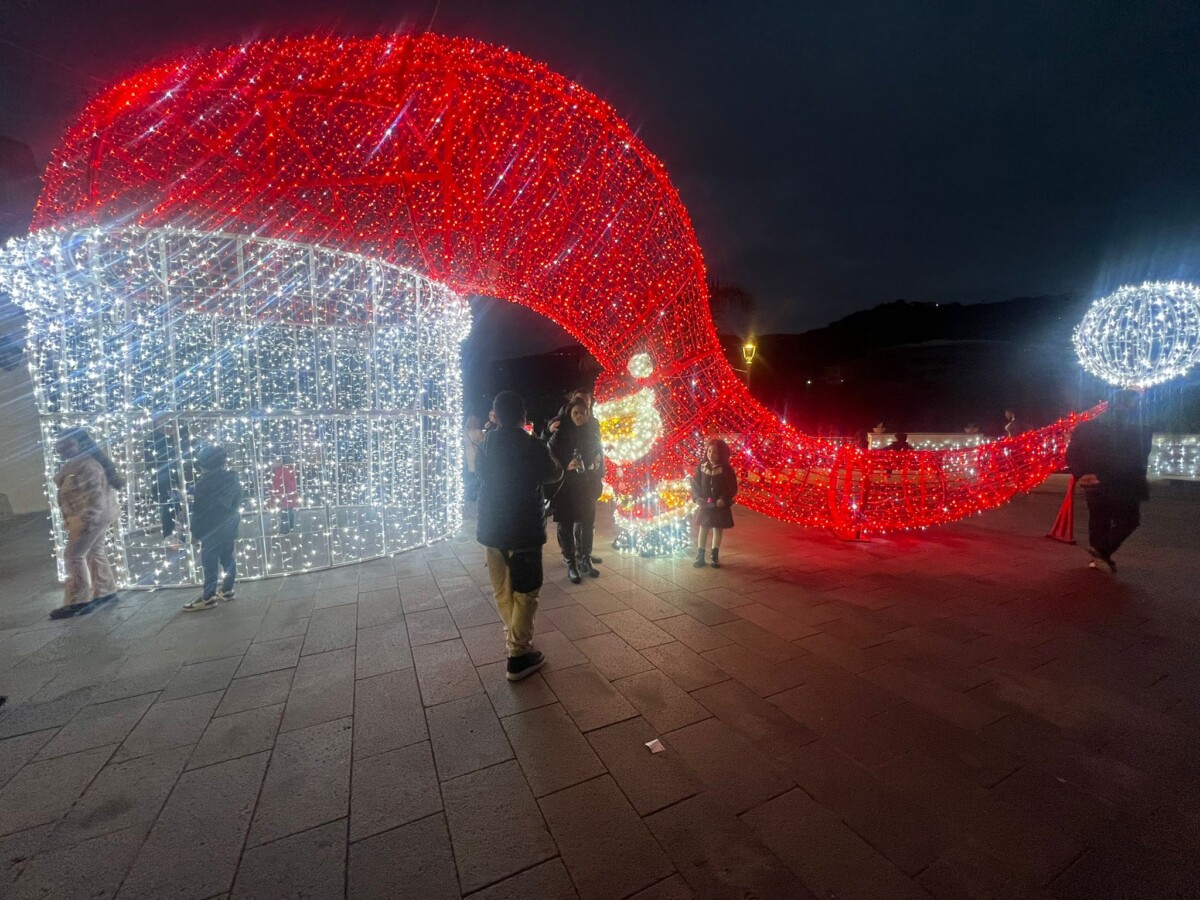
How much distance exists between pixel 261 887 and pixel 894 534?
295 inches

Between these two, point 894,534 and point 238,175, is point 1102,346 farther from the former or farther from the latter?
point 238,175

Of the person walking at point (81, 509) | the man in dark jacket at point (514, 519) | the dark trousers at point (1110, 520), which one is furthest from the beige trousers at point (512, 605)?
the dark trousers at point (1110, 520)

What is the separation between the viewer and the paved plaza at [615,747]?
5.83 ft

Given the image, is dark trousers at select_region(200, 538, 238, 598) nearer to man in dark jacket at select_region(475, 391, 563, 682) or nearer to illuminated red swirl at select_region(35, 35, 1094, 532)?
illuminated red swirl at select_region(35, 35, 1094, 532)

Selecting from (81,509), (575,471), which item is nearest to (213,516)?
(81,509)

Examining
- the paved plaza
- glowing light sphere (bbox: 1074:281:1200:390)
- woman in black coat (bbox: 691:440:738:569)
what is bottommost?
the paved plaza

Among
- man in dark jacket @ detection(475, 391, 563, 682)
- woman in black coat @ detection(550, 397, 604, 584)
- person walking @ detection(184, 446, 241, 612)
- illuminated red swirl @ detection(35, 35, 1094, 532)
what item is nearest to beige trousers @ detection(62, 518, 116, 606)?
person walking @ detection(184, 446, 241, 612)

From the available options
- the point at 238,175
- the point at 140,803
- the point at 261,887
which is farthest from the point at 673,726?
the point at 238,175

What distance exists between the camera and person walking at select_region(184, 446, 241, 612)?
4.36 meters

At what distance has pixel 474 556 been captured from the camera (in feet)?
19.6

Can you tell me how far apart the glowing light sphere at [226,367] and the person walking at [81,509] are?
42cm

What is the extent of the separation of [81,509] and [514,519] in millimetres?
4334

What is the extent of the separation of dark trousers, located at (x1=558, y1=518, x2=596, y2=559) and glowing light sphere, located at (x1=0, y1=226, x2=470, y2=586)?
8.31ft

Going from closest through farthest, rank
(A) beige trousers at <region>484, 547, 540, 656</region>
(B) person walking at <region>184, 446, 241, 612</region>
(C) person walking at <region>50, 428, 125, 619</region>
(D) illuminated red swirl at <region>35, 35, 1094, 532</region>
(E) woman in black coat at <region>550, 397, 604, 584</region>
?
(D) illuminated red swirl at <region>35, 35, 1094, 532</region>
(A) beige trousers at <region>484, 547, 540, 656</region>
(C) person walking at <region>50, 428, 125, 619</region>
(B) person walking at <region>184, 446, 241, 612</region>
(E) woman in black coat at <region>550, 397, 604, 584</region>
